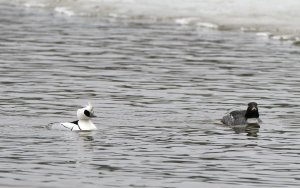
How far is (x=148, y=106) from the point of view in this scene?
78.0 ft

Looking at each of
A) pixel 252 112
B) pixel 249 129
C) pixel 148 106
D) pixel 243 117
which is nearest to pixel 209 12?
pixel 148 106

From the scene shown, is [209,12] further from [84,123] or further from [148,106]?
[84,123]

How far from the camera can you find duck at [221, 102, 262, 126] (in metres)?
21.6

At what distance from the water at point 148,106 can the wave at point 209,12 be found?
1674mm

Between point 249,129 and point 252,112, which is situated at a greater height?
Result: point 252,112

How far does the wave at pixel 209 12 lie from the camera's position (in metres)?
44.5

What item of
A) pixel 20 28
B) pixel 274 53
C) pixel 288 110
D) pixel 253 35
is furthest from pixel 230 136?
pixel 20 28

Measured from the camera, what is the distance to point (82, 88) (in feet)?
87.7

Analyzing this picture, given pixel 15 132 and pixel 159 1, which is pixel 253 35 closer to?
pixel 159 1

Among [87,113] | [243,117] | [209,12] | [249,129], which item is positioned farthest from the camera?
[209,12]

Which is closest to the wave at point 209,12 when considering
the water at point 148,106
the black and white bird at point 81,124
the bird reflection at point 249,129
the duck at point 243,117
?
the water at point 148,106

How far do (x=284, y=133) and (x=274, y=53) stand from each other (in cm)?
1487

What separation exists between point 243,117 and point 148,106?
255 cm

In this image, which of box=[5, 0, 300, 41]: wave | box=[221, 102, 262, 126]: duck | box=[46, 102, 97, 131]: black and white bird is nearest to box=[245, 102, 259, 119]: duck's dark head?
box=[221, 102, 262, 126]: duck
